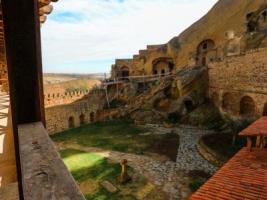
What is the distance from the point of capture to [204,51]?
3425 centimetres

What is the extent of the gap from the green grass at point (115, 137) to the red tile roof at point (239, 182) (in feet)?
29.0

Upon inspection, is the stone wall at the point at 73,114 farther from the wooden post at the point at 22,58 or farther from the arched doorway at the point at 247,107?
the wooden post at the point at 22,58

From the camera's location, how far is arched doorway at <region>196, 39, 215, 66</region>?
33.5 meters

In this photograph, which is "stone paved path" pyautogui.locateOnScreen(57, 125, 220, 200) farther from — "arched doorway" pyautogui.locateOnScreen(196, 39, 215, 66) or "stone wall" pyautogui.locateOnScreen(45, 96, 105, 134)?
"arched doorway" pyautogui.locateOnScreen(196, 39, 215, 66)

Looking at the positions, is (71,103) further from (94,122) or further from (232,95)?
(232,95)

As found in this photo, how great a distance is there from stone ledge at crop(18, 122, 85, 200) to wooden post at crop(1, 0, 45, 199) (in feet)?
1.29

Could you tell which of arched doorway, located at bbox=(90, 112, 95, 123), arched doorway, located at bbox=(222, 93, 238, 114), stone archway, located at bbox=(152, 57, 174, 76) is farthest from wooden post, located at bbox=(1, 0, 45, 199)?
stone archway, located at bbox=(152, 57, 174, 76)

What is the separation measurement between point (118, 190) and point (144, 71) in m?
28.2

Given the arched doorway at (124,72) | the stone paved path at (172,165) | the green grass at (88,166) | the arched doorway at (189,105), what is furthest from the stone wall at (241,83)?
the arched doorway at (124,72)

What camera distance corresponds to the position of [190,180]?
11.9 meters

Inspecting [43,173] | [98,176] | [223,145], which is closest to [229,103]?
[223,145]

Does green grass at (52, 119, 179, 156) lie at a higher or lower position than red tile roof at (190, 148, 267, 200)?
lower

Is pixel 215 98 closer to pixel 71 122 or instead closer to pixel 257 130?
pixel 257 130

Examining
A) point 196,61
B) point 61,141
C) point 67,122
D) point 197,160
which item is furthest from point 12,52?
point 196,61
